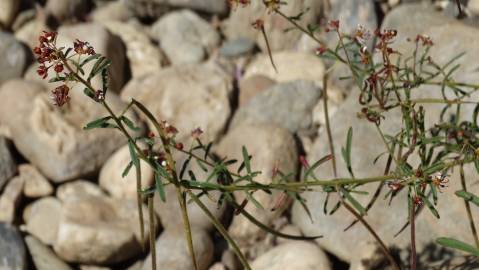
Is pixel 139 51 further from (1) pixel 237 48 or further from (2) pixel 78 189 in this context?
(2) pixel 78 189

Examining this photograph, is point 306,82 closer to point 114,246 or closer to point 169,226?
point 169,226

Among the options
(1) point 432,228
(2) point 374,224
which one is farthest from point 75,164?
(1) point 432,228

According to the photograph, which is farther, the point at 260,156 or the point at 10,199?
the point at 10,199

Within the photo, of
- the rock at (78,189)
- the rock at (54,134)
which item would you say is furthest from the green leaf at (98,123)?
the rock at (54,134)

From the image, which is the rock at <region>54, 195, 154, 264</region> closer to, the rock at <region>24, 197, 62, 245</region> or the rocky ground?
the rocky ground

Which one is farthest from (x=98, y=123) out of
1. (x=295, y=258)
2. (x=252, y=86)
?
(x=252, y=86)

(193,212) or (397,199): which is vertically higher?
(397,199)

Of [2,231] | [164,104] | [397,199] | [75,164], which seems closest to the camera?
[397,199]

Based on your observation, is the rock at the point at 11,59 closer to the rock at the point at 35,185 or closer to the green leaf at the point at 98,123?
the rock at the point at 35,185
